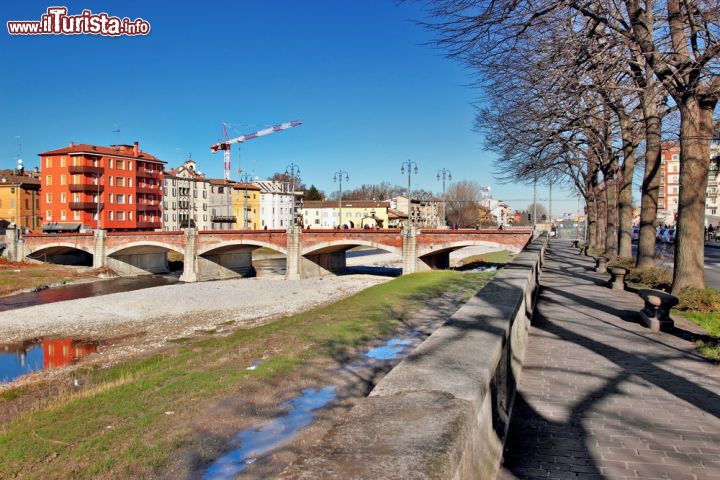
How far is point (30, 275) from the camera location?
1812 inches

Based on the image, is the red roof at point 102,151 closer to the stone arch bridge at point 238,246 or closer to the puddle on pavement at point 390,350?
the stone arch bridge at point 238,246

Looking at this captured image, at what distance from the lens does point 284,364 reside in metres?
12.0

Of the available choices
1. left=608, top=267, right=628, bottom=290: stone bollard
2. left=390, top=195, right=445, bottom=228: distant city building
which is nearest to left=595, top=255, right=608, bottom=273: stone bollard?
left=608, top=267, right=628, bottom=290: stone bollard

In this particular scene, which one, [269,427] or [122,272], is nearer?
[269,427]

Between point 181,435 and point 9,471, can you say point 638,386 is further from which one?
point 9,471

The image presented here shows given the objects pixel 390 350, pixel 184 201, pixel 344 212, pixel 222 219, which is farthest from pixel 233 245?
pixel 344 212

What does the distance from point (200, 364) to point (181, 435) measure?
5.64 m

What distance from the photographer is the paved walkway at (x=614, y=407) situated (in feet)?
13.8

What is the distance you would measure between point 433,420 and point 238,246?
52.5 metres

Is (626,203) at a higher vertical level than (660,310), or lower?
higher

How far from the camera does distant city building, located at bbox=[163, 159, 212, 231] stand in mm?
83188

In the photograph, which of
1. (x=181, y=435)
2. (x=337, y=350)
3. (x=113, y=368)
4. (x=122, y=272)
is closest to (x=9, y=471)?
(x=181, y=435)

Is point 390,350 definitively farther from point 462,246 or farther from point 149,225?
point 149,225

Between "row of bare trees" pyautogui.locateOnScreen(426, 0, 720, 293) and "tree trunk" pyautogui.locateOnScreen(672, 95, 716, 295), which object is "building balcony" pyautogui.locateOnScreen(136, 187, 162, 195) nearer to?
"row of bare trees" pyautogui.locateOnScreen(426, 0, 720, 293)
